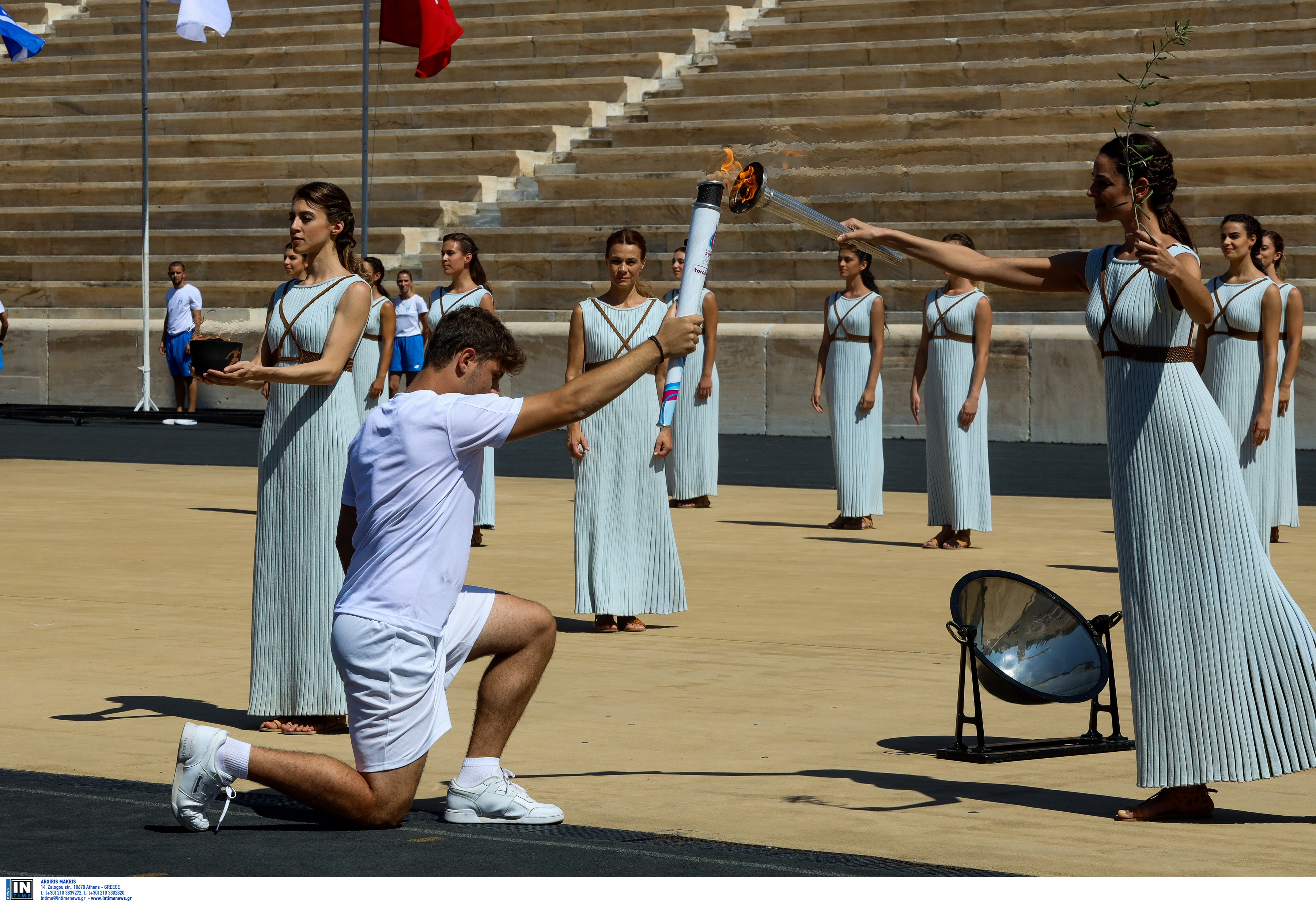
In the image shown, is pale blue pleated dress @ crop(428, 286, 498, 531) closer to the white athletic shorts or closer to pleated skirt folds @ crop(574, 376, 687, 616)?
pleated skirt folds @ crop(574, 376, 687, 616)

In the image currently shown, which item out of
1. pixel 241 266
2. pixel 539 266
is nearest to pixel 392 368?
pixel 539 266

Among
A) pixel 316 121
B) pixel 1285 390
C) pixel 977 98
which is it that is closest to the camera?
pixel 1285 390

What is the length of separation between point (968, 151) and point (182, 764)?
20.4m

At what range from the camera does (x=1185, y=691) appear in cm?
532

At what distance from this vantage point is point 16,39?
2180 centimetres

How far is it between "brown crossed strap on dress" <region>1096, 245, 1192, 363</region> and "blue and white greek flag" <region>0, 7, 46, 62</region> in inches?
718

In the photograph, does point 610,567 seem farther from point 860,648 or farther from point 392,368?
point 392,368

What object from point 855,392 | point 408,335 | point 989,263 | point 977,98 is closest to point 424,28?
point 408,335

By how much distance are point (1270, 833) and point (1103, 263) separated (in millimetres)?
1679

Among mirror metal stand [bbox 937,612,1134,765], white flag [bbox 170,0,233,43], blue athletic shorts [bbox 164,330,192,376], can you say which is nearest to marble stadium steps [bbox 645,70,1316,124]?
blue athletic shorts [bbox 164,330,192,376]

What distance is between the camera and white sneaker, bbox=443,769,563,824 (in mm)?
5039

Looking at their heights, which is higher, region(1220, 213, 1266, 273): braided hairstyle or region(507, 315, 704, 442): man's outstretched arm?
region(1220, 213, 1266, 273): braided hairstyle

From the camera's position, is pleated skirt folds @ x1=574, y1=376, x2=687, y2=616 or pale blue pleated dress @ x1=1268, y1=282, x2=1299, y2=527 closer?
pleated skirt folds @ x1=574, y1=376, x2=687, y2=616

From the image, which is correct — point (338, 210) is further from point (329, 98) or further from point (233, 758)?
point (329, 98)
